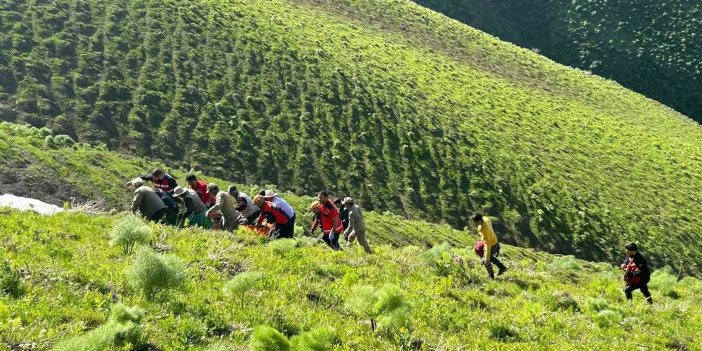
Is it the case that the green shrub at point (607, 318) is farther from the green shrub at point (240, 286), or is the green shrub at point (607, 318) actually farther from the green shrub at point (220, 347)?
the green shrub at point (220, 347)

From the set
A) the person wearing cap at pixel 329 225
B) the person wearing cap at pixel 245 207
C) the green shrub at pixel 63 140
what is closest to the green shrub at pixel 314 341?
the person wearing cap at pixel 329 225

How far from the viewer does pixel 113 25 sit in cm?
4162

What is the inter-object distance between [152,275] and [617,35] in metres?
97.8

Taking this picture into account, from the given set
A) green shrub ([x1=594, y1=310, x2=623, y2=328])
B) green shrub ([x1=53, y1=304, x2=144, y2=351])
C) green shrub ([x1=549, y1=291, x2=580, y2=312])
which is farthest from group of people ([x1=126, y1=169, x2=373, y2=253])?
green shrub ([x1=53, y1=304, x2=144, y2=351])

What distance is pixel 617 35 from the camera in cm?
9469

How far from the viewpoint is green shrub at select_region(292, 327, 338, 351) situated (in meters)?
8.12

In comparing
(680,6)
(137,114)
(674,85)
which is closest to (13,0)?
(137,114)

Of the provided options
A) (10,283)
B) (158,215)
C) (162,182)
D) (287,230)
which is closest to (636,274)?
(287,230)

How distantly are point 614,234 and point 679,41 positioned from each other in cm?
6716

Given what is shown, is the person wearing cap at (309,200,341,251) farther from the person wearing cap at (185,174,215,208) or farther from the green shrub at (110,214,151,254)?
the green shrub at (110,214,151,254)

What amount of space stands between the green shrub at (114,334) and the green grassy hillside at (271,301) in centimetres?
2

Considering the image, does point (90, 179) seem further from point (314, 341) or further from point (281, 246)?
point (314, 341)

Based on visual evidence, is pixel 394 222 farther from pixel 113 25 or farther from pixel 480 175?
pixel 113 25

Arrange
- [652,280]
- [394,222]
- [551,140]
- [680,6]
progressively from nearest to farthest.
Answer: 1. [652,280]
2. [394,222]
3. [551,140]
4. [680,6]
